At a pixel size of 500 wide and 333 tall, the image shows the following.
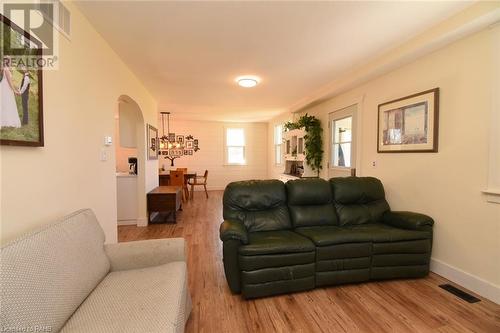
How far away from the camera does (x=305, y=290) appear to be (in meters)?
2.20

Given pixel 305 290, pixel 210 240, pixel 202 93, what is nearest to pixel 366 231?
pixel 305 290

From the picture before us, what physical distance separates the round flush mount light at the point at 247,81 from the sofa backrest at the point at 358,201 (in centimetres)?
198

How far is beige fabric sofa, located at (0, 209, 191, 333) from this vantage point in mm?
977

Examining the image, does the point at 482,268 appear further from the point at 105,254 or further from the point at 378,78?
the point at 105,254

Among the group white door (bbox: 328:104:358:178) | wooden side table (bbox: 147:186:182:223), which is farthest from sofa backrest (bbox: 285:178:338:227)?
wooden side table (bbox: 147:186:182:223)

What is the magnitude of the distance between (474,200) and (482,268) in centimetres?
61

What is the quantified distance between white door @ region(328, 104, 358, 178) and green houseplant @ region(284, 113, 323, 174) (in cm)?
29

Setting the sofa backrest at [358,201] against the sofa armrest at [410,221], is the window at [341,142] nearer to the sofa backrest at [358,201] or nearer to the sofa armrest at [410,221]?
the sofa backrest at [358,201]

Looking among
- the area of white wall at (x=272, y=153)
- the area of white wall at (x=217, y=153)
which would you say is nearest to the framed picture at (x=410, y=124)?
the area of white wall at (x=272, y=153)

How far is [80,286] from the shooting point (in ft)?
4.21

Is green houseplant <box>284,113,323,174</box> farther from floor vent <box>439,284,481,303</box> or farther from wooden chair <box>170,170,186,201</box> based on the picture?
wooden chair <box>170,170,186,201</box>

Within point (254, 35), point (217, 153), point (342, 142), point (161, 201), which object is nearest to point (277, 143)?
point (217, 153)

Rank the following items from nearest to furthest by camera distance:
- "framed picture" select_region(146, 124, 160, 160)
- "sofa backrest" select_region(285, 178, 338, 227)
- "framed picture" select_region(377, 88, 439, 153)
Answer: "framed picture" select_region(377, 88, 439, 153) → "sofa backrest" select_region(285, 178, 338, 227) → "framed picture" select_region(146, 124, 160, 160)

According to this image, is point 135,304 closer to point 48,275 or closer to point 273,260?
point 48,275
